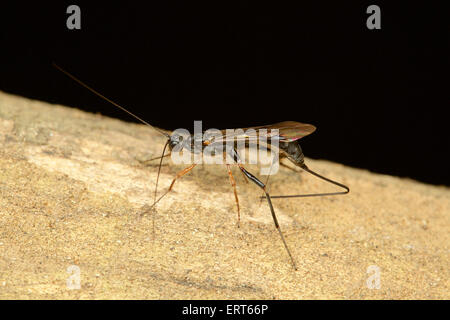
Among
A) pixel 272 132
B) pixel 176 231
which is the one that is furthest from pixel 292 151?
pixel 176 231

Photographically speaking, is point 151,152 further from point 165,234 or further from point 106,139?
point 165,234

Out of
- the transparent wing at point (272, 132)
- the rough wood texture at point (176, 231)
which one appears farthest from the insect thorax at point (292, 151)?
the rough wood texture at point (176, 231)

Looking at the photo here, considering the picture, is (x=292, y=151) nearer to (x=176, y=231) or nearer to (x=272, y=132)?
(x=272, y=132)

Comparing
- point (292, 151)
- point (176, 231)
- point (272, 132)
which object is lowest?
point (176, 231)

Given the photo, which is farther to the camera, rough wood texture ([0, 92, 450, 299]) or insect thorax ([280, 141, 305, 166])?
insect thorax ([280, 141, 305, 166])

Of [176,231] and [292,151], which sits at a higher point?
[292,151]

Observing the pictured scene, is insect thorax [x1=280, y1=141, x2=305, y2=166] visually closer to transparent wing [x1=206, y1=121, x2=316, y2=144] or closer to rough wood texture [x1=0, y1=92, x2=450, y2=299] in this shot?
transparent wing [x1=206, y1=121, x2=316, y2=144]

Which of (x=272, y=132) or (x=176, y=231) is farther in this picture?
(x=272, y=132)

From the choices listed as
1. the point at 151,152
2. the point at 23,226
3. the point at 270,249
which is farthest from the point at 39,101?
the point at 270,249

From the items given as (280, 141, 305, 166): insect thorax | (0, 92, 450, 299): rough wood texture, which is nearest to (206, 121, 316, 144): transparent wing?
(280, 141, 305, 166): insect thorax
